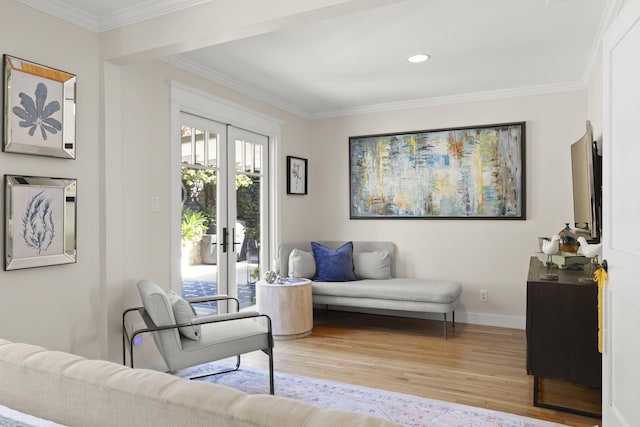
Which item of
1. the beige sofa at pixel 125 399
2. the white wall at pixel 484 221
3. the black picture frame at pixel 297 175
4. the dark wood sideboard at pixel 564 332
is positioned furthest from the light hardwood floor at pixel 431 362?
the beige sofa at pixel 125 399

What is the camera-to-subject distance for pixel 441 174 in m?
4.92

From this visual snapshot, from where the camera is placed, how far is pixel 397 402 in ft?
9.17

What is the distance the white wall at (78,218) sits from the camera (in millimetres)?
2443

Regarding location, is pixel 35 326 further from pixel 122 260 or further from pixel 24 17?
pixel 24 17

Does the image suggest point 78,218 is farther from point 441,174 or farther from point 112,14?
point 441,174

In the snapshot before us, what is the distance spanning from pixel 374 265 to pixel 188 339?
104 inches

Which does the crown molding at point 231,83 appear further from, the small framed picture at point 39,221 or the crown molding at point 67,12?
the small framed picture at point 39,221

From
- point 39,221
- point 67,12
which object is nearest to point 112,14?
point 67,12

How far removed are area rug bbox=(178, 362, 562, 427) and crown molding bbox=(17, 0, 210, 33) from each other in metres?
2.43

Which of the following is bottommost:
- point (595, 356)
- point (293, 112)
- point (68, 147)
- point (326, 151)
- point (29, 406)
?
point (595, 356)

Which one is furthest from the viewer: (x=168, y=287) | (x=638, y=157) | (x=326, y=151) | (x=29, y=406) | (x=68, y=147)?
(x=326, y=151)

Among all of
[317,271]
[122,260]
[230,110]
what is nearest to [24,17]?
[122,260]

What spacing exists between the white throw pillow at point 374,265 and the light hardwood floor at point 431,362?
515mm

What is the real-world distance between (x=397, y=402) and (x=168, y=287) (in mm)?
1930
